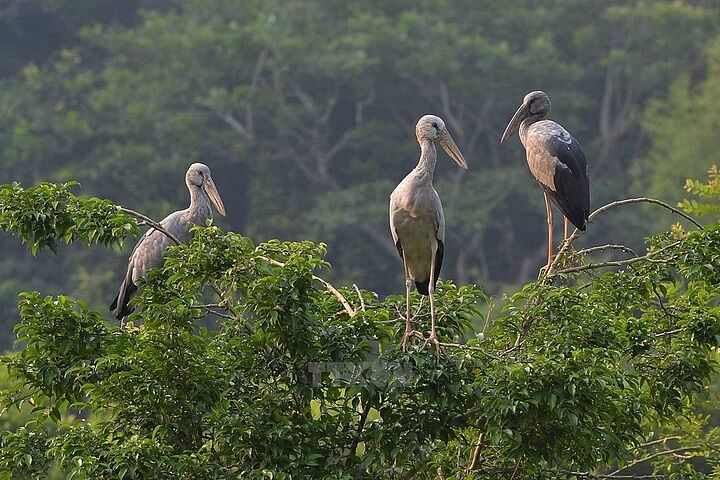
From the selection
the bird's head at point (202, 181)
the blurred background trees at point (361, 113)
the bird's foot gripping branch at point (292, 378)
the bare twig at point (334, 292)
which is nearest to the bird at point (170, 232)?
the bird's head at point (202, 181)

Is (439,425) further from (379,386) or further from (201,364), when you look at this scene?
(201,364)

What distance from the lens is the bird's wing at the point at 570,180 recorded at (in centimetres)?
1029

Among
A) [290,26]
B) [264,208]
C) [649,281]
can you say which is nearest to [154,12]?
[290,26]

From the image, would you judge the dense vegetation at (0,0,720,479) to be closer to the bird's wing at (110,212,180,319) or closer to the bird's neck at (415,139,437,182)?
the bird's wing at (110,212,180,319)

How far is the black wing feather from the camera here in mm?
10281

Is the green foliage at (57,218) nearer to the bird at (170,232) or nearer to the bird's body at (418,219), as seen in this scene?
the bird's body at (418,219)

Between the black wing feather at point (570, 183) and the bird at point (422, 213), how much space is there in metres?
1.78

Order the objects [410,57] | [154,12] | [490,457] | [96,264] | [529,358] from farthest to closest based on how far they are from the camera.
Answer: [154,12], [410,57], [96,264], [490,457], [529,358]

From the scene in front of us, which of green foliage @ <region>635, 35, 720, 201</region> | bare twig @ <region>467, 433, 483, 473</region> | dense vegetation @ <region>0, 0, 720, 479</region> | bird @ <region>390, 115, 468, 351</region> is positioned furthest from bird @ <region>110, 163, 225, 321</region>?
green foliage @ <region>635, 35, 720, 201</region>

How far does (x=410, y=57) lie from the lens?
113ft

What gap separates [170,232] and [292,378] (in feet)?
11.0

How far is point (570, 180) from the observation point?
1040 centimetres

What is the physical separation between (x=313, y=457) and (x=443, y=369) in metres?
0.70

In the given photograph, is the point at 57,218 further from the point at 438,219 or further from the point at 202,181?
the point at 202,181
